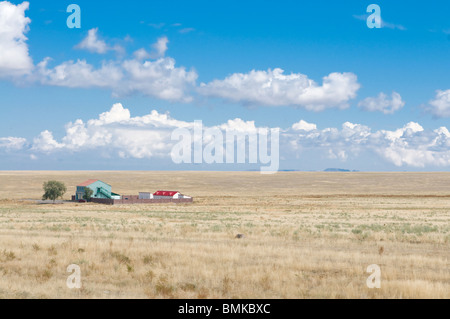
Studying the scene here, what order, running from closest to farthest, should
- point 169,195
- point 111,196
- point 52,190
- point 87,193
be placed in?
point 52,190, point 87,193, point 169,195, point 111,196

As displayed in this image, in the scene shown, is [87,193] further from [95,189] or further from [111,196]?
[111,196]

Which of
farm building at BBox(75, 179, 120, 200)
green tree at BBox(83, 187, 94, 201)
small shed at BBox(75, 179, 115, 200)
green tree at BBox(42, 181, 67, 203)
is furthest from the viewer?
farm building at BBox(75, 179, 120, 200)

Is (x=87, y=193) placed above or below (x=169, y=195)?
above

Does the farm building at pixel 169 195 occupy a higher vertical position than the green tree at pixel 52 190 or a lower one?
lower

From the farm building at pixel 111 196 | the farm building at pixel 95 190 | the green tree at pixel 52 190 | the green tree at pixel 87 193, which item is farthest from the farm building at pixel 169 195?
the green tree at pixel 52 190

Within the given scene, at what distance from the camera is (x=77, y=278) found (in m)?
14.2

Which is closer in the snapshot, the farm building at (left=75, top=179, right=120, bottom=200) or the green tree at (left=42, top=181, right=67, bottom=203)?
the green tree at (left=42, top=181, right=67, bottom=203)

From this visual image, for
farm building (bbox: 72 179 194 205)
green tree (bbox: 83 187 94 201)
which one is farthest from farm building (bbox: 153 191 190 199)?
green tree (bbox: 83 187 94 201)

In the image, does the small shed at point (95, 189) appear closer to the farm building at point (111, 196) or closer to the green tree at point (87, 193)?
the farm building at point (111, 196)

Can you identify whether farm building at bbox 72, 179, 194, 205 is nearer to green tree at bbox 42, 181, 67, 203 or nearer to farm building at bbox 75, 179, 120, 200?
farm building at bbox 75, 179, 120, 200

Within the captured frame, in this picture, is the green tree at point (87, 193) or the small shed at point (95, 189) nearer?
the green tree at point (87, 193)

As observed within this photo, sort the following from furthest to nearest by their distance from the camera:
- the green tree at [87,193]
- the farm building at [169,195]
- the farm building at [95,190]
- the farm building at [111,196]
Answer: the farm building at [169,195], the farm building at [95,190], the green tree at [87,193], the farm building at [111,196]

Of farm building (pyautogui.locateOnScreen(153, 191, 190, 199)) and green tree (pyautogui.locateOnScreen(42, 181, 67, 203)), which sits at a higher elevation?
green tree (pyautogui.locateOnScreen(42, 181, 67, 203))

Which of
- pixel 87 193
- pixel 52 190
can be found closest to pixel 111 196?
pixel 87 193
